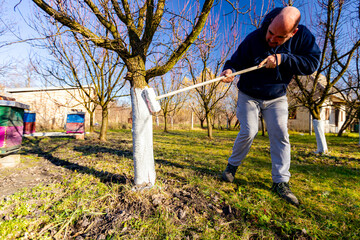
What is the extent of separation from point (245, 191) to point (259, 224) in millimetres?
703

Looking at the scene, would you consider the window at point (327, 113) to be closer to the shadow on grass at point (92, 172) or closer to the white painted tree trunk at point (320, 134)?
the white painted tree trunk at point (320, 134)

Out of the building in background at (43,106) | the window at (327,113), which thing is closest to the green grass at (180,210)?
the building in background at (43,106)

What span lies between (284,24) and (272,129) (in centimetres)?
122

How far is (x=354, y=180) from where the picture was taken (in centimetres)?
288

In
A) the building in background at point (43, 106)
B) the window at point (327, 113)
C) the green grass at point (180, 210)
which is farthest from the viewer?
the window at point (327, 113)

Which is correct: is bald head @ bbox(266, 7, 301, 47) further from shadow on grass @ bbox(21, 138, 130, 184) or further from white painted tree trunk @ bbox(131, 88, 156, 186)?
shadow on grass @ bbox(21, 138, 130, 184)

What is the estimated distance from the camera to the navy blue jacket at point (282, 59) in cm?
204

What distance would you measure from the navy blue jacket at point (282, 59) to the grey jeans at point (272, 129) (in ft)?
0.37

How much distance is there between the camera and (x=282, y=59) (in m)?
1.95

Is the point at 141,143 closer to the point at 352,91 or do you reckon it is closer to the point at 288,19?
the point at 288,19

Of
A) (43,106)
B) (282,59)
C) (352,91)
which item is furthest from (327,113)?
(43,106)

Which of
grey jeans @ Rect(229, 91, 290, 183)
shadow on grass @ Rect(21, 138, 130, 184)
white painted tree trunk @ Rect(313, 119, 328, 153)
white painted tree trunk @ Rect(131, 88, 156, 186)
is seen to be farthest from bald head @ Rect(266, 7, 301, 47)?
white painted tree trunk @ Rect(313, 119, 328, 153)

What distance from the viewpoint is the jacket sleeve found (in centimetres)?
199

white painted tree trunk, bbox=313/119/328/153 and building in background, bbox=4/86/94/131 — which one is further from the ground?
building in background, bbox=4/86/94/131
